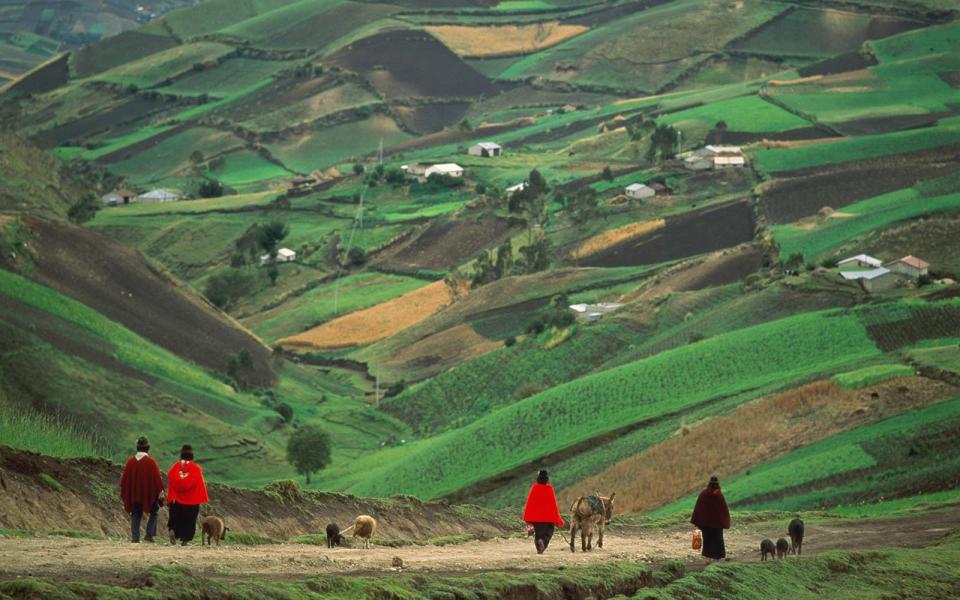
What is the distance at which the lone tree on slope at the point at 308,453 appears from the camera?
79.0 meters

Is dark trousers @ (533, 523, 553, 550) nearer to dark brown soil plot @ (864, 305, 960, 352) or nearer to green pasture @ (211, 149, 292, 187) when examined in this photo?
dark brown soil plot @ (864, 305, 960, 352)

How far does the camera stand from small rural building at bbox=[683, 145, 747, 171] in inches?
5930

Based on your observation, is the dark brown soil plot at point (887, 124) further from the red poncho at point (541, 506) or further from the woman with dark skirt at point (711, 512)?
the red poncho at point (541, 506)

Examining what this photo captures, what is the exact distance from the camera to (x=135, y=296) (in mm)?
96688

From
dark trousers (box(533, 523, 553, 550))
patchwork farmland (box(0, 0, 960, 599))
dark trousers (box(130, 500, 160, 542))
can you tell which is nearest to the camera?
dark trousers (box(130, 500, 160, 542))

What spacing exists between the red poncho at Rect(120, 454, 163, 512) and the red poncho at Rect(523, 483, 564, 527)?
6841 millimetres

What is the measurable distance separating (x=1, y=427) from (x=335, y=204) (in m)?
123

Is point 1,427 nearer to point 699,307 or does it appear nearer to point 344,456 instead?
point 344,456

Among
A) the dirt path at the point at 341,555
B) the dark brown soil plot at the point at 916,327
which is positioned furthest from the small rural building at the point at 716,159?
the dirt path at the point at 341,555

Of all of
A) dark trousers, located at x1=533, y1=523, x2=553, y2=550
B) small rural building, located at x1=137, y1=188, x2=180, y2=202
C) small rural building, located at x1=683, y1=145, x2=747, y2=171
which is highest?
small rural building, located at x1=137, y1=188, x2=180, y2=202

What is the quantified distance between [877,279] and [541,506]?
66.4 meters

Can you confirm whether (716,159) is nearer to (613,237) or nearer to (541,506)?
(613,237)

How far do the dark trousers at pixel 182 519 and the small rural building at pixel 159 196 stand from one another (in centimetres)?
14900

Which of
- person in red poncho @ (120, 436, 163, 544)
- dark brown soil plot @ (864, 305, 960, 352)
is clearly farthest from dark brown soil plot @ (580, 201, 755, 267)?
person in red poncho @ (120, 436, 163, 544)
